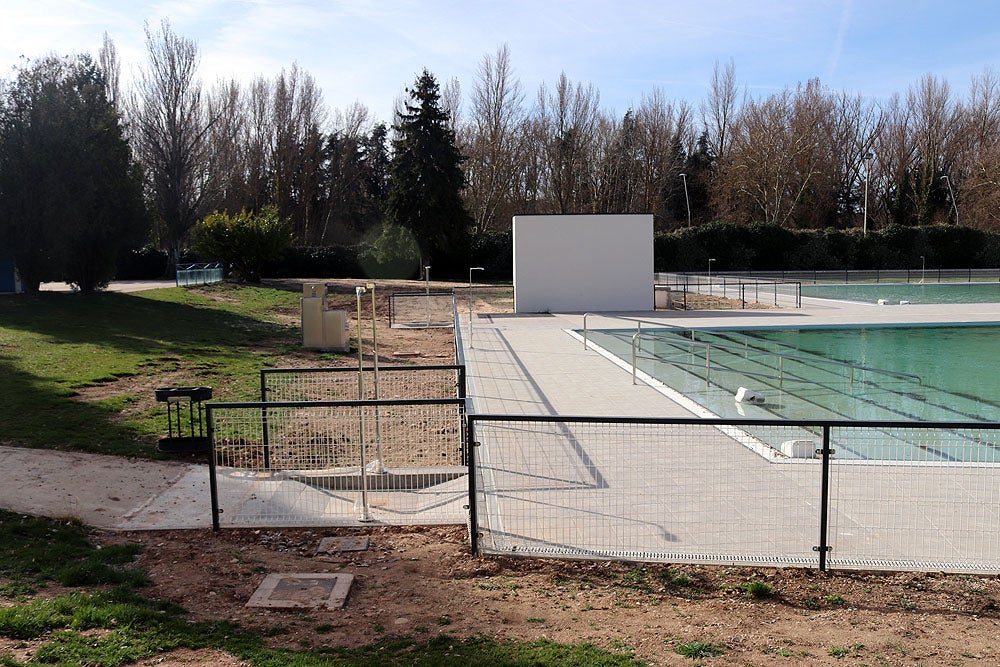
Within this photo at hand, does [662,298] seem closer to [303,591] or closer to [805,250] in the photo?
[303,591]

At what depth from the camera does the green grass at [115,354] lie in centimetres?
834

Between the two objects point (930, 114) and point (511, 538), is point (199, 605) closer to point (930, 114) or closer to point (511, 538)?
point (511, 538)

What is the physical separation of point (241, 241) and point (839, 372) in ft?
84.5

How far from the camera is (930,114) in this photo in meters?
54.0

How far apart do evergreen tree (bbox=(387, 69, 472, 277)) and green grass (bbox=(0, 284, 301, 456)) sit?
1197 cm

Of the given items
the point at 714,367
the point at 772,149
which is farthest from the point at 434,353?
the point at 772,149

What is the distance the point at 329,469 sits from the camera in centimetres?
619

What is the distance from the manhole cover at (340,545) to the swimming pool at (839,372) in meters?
3.92

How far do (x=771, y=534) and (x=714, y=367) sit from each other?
8110 mm

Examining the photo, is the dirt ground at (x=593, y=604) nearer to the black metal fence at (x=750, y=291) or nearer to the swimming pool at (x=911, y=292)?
the black metal fence at (x=750, y=291)

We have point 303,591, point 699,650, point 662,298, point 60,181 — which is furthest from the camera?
point 662,298

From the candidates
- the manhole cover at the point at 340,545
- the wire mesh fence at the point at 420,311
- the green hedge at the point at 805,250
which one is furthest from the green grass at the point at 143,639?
the green hedge at the point at 805,250

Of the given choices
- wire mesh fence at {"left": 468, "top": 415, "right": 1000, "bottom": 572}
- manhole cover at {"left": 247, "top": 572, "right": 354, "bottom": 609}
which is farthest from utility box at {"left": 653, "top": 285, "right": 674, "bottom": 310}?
manhole cover at {"left": 247, "top": 572, "right": 354, "bottom": 609}

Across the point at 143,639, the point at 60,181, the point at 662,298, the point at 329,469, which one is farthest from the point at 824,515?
the point at 60,181
